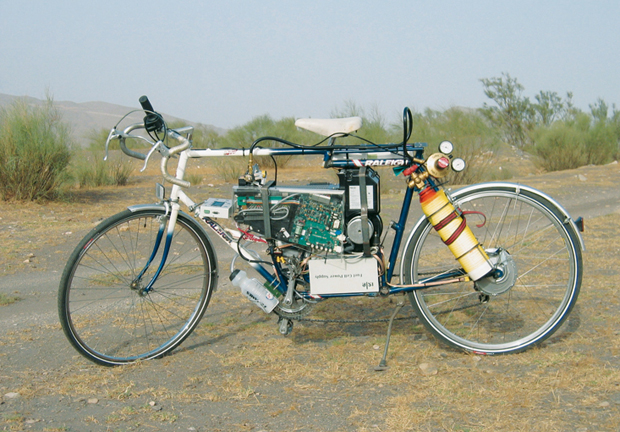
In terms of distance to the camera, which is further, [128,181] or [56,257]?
[128,181]

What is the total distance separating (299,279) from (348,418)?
3.48 feet

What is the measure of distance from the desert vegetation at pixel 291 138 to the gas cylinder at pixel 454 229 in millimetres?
996

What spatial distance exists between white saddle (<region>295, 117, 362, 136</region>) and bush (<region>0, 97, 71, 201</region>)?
9.15m

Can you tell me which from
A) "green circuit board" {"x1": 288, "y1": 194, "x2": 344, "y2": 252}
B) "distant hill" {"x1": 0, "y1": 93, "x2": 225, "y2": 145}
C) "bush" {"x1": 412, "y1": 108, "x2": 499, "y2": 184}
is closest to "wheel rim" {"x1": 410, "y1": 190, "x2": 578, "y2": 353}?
"green circuit board" {"x1": 288, "y1": 194, "x2": 344, "y2": 252}

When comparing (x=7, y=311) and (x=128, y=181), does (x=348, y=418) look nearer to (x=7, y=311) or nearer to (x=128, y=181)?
(x=7, y=311)

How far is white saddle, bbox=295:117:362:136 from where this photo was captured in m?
3.77

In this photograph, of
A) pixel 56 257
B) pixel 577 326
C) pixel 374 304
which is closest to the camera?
pixel 577 326

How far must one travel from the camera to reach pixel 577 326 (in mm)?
4301

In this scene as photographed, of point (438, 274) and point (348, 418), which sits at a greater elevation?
point (438, 274)

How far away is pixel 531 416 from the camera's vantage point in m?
3.05

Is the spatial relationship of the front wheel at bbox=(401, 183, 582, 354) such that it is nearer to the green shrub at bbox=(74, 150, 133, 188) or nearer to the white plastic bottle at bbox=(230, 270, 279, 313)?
the white plastic bottle at bbox=(230, 270, 279, 313)

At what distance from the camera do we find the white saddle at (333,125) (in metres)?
3.77

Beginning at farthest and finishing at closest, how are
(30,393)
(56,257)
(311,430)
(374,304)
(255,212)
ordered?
(56,257) → (374,304) → (255,212) → (30,393) → (311,430)

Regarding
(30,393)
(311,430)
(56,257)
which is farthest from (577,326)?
(56,257)
